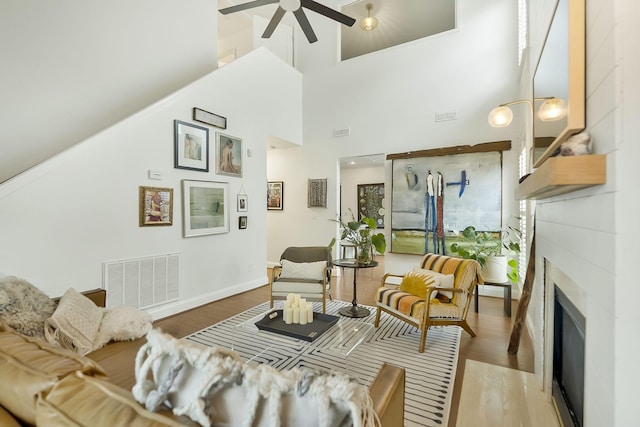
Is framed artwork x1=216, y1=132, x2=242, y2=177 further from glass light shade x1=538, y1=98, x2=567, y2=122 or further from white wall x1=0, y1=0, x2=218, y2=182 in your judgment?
glass light shade x1=538, y1=98, x2=567, y2=122

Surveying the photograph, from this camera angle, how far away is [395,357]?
2.64m

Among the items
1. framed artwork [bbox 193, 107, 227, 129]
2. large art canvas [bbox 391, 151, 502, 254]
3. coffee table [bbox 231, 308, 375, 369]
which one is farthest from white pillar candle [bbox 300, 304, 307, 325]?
large art canvas [bbox 391, 151, 502, 254]

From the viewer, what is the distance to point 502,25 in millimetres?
4492

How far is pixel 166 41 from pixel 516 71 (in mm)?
5267

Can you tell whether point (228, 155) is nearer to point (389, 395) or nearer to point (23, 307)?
point (23, 307)

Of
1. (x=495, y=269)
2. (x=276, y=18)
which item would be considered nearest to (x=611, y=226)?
(x=495, y=269)

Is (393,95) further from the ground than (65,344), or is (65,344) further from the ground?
(393,95)

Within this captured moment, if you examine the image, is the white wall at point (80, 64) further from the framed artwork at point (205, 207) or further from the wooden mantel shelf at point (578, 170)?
the wooden mantel shelf at point (578, 170)

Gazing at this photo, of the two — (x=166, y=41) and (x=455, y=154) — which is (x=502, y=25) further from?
(x=166, y=41)

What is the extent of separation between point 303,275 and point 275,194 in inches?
126

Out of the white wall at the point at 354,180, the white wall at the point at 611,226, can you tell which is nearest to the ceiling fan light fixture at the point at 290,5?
the white wall at the point at 611,226

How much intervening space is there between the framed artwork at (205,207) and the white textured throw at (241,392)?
3.44 metres

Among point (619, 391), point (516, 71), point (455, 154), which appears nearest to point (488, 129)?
point (455, 154)

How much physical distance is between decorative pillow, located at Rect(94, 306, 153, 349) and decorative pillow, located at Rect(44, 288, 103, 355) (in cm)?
4
